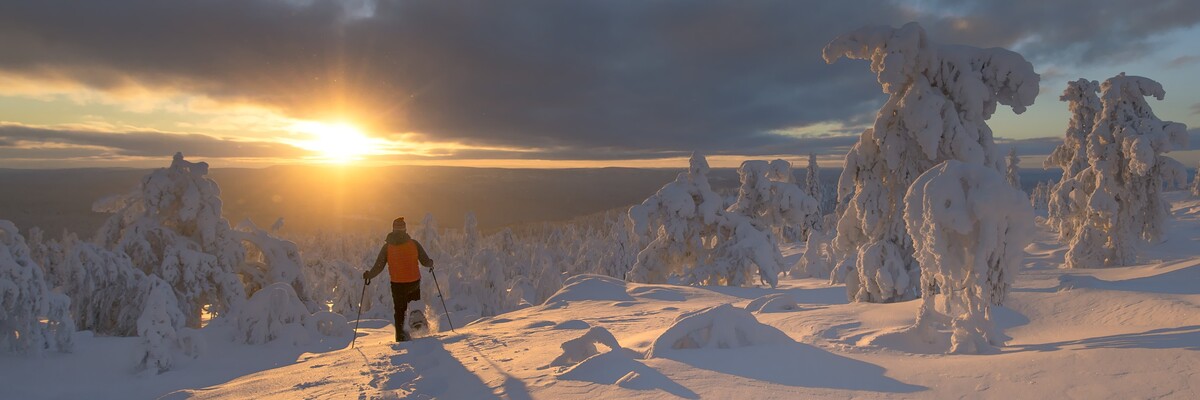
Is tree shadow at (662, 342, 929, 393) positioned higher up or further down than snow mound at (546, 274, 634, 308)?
higher up

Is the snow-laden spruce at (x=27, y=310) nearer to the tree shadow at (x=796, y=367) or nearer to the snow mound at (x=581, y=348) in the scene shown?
the snow mound at (x=581, y=348)

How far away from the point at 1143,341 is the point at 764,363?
281 centimetres

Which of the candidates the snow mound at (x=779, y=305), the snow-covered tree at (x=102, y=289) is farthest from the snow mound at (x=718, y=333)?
the snow-covered tree at (x=102, y=289)

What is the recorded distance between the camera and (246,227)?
15445 mm

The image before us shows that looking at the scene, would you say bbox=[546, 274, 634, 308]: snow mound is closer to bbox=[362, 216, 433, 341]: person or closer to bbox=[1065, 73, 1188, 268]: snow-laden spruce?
bbox=[362, 216, 433, 341]: person

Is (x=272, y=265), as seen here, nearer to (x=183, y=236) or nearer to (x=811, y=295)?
(x=183, y=236)

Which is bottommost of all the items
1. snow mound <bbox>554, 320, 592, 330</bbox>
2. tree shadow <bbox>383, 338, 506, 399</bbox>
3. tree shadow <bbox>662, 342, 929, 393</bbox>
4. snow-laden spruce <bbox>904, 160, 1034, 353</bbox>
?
snow mound <bbox>554, 320, 592, 330</bbox>

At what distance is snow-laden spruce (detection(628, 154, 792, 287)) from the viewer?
60.6ft

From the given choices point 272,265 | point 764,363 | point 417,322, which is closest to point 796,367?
point 764,363

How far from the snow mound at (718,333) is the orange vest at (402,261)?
202 inches

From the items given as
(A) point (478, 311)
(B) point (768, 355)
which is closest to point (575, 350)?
(B) point (768, 355)

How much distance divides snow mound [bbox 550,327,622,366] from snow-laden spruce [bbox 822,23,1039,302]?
311 inches

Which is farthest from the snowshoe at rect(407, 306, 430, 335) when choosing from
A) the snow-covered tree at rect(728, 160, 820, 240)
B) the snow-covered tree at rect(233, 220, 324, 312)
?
the snow-covered tree at rect(728, 160, 820, 240)

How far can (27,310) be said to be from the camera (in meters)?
7.43
